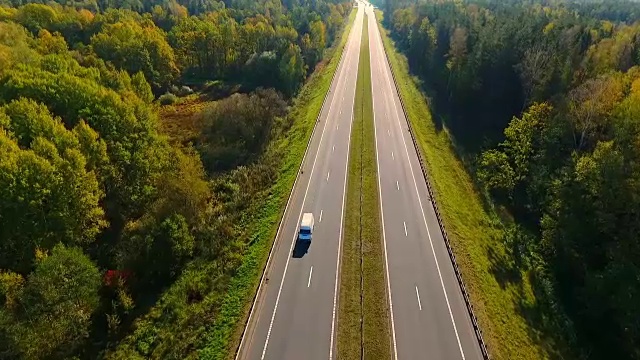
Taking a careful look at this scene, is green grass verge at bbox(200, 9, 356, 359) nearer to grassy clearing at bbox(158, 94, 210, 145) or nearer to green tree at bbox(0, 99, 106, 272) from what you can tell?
grassy clearing at bbox(158, 94, 210, 145)

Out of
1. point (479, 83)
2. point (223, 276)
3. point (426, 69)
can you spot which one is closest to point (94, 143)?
point (223, 276)

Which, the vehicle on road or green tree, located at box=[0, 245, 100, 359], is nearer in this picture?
green tree, located at box=[0, 245, 100, 359]

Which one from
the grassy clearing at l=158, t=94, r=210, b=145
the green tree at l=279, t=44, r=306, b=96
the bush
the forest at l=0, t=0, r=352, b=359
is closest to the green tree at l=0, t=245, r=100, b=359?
the forest at l=0, t=0, r=352, b=359

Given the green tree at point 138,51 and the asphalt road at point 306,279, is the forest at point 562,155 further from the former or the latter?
the green tree at point 138,51

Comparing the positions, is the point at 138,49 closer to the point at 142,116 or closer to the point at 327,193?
the point at 142,116

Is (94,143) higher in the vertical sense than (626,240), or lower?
higher
